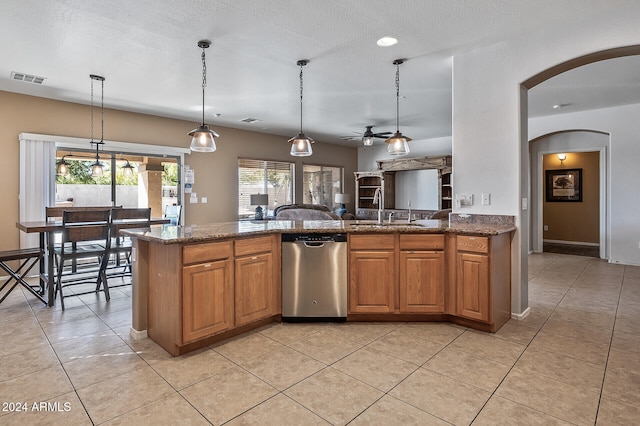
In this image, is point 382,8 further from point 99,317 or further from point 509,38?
point 99,317

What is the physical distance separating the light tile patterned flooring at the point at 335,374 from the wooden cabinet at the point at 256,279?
20 cm

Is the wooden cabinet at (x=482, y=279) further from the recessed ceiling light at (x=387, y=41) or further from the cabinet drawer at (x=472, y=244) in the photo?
the recessed ceiling light at (x=387, y=41)

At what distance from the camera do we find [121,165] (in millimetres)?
5848

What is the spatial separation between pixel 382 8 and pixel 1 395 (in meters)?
3.66

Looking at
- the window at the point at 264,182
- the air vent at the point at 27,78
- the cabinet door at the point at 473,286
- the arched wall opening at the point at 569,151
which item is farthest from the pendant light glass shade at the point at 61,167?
the arched wall opening at the point at 569,151

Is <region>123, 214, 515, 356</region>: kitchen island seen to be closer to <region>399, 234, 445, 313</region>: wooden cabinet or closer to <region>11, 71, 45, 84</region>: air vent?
<region>399, 234, 445, 313</region>: wooden cabinet

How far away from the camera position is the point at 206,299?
2654mm

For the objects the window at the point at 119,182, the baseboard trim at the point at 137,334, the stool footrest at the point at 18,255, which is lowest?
the baseboard trim at the point at 137,334

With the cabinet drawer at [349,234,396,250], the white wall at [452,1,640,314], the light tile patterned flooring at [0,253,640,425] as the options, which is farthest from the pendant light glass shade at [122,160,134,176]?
the white wall at [452,1,640,314]

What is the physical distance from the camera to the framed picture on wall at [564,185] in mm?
8109

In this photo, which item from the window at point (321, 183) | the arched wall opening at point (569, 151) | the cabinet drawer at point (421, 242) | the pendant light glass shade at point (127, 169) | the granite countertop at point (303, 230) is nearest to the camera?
the granite countertop at point (303, 230)

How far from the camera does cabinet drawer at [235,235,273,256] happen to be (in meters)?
2.87

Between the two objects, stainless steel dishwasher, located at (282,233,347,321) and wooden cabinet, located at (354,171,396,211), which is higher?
wooden cabinet, located at (354,171,396,211)

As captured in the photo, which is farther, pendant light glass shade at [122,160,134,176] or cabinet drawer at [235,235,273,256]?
pendant light glass shade at [122,160,134,176]
